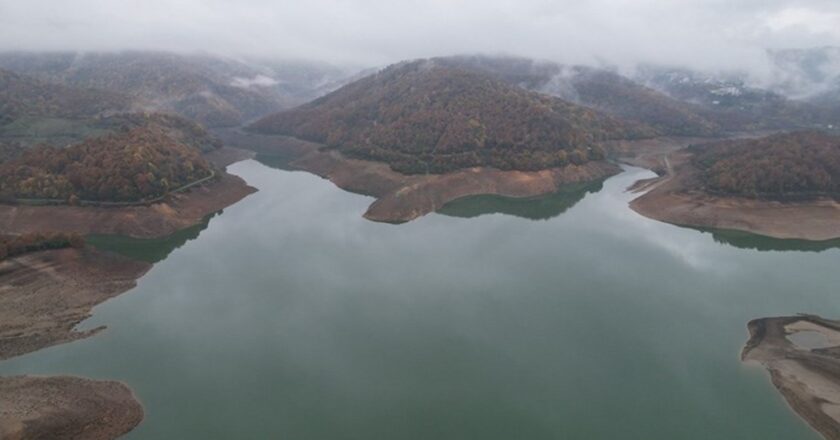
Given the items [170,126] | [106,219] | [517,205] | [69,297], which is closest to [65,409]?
[69,297]

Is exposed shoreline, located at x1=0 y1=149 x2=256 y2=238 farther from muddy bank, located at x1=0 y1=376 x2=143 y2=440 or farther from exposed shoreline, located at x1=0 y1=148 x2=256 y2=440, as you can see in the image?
muddy bank, located at x1=0 y1=376 x2=143 y2=440

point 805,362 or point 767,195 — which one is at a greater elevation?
point 767,195

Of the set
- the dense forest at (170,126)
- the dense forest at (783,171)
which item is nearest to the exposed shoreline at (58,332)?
the dense forest at (170,126)

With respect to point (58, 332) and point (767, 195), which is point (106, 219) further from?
point (767, 195)

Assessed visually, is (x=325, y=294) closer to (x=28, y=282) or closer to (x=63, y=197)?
(x=28, y=282)

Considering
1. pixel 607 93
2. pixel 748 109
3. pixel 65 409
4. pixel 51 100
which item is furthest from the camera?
pixel 748 109

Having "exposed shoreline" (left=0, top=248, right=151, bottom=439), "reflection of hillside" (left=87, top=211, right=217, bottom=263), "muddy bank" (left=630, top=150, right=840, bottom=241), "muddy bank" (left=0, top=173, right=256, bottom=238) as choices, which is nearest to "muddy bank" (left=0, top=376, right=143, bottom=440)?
"exposed shoreline" (left=0, top=248, right=151, bottom=439)

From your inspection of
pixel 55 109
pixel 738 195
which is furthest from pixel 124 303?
pixel 55 109

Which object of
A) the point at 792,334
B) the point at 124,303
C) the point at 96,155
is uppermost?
the point at 96,155
